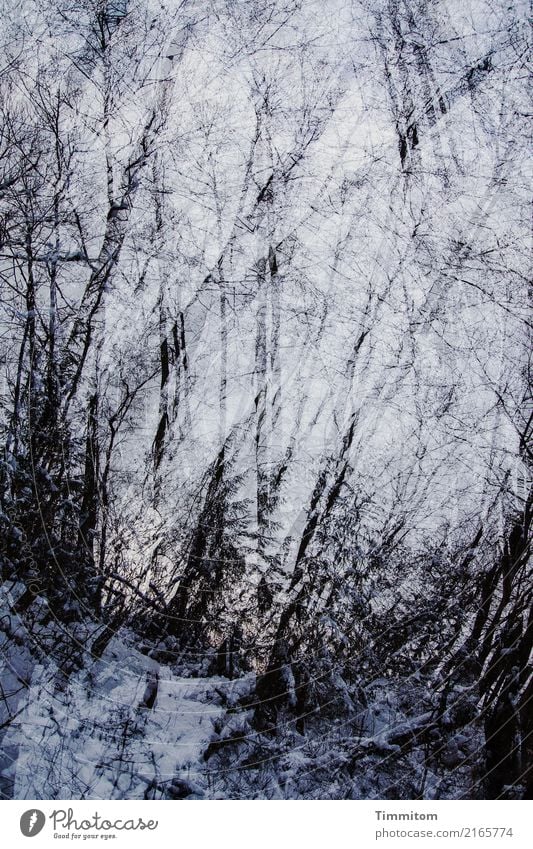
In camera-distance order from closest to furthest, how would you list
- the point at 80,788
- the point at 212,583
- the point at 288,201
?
1. the point at 80,788
2. the point at 212,583
3. the point at 288,201

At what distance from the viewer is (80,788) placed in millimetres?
1808

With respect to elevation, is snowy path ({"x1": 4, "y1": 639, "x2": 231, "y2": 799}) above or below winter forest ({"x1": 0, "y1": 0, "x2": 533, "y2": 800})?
below

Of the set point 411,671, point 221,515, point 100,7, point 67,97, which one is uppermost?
point 100,7

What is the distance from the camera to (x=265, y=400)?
206cm

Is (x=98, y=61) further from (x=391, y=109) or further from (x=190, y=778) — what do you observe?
(x=190, y=778)

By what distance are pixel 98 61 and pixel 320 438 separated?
5.95 ft

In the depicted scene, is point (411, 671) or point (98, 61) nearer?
point (411, 671)

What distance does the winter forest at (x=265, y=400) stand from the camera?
1889 millimetres

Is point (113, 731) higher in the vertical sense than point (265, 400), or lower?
lower

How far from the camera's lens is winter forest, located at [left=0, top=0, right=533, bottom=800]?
1.89 metres

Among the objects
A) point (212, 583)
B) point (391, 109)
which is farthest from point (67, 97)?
point (212, 583)

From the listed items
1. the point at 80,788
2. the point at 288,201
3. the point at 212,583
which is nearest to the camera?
the point at 80,788

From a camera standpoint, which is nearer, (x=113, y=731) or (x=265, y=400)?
(x=113, y=731)

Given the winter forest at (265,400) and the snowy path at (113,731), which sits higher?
the winter forest at (265,400)
